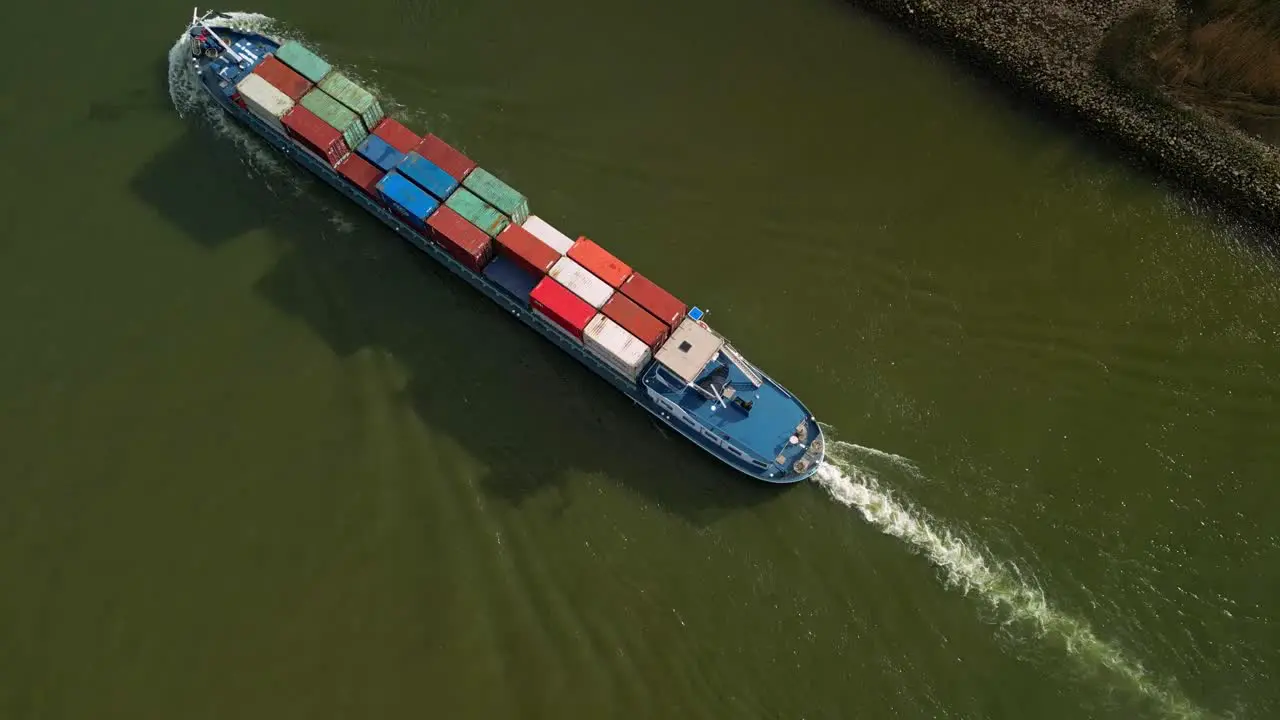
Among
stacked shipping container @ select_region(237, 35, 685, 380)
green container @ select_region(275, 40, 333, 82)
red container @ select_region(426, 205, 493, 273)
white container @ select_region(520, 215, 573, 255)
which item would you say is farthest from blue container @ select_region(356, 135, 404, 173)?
white container @ select_region(520, 215, 573, 255)

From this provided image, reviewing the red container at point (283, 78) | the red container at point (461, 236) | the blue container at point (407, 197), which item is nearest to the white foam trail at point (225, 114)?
the red container at point (283, 78)

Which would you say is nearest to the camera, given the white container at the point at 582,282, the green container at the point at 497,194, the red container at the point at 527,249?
the white container at the point at 582,282

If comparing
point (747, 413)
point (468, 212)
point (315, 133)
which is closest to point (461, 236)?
point (468, 212)

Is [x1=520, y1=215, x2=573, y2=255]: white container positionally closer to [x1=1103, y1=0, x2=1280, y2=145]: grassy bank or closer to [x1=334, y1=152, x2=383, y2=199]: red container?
[x1=334, y1=152, x2=383, y2=199]: red container

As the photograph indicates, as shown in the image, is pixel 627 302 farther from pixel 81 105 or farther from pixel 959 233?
pixel 81 105

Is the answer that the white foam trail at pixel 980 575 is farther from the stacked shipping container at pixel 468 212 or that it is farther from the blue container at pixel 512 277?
the blue container at pixel 512 277

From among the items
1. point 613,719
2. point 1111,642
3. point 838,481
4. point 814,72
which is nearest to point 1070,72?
point 814,72

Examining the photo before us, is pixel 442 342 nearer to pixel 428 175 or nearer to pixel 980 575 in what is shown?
pixel 428 175
